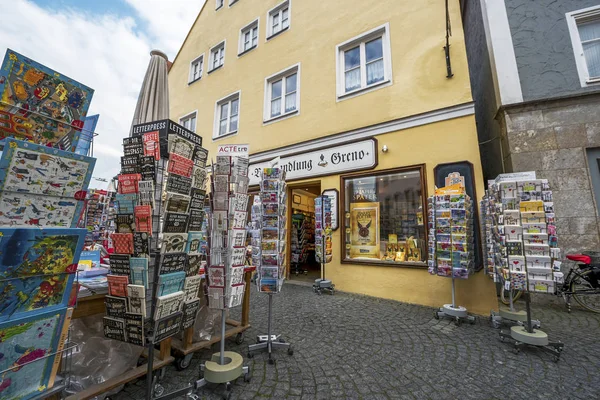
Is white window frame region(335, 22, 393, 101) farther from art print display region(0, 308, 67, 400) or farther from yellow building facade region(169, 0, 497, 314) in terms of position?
art print display region(0, 308, 67, 400)

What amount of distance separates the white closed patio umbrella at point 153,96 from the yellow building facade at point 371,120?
3.68m

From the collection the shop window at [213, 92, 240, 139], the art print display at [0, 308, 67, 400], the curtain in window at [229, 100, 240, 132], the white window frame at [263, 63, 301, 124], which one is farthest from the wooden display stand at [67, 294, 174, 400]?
the curtain in window at [229, 100, 240, 132]

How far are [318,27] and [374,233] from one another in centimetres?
617

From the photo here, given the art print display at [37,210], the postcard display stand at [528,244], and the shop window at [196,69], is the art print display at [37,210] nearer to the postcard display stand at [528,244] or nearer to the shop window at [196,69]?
the postcard display stand at [528,244]

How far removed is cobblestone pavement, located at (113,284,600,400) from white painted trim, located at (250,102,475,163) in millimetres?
3837

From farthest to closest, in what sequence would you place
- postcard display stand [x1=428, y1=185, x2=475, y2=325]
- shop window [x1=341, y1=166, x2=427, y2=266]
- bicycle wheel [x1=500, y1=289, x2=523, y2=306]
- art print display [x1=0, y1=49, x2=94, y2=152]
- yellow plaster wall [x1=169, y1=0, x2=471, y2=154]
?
yellow plaster wall [x1=169, y1=0, x2=471, y2=154], shop window [x1=341, y1=166, x2=427, y2=266], bicycle wheel [x1=500, y1=289, x2=523, y2=306], postcard display stand [x1=428, y1=185, x2=475, y2=325], art print display [x1=0, y1=49, x2=94, y2=152]

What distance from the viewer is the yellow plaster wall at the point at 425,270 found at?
15.7 ft

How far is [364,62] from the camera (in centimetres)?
678

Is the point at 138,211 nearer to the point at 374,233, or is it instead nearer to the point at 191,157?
the point at 191,157

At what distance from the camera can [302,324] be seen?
411cm

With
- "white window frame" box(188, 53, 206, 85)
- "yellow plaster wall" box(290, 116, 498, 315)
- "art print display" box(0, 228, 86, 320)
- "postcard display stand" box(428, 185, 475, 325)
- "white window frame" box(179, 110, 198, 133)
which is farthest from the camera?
"white window frame" box(188, 53, 206, 85)

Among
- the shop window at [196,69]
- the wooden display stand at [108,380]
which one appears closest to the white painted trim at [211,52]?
the shop window at [196,69]

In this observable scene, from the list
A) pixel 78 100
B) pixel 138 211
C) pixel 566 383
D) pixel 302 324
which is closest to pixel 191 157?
pixel 138 211

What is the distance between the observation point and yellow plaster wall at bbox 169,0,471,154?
5.72 metres
